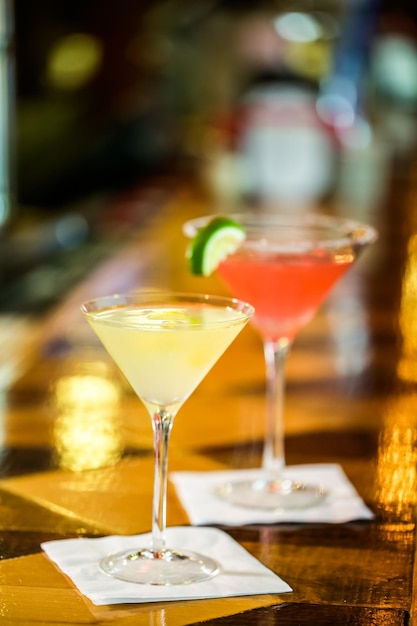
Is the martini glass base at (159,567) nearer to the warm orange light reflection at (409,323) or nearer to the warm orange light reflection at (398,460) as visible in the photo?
the warm orange light reflection at (398,460)

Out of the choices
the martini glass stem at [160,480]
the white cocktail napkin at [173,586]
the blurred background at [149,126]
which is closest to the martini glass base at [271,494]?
Result: the white cocktail napkin at [173,586]

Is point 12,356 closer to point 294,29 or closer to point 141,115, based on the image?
point 141,115

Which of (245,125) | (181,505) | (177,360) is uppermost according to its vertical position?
(245,125)

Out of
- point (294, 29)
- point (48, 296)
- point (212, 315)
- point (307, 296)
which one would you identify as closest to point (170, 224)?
point (48, 296)

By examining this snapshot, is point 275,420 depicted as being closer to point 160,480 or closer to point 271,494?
point 271,494

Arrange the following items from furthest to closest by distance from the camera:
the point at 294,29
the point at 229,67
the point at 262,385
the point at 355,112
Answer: the point at 355,112 < the point at 294,29 < the point at 229,67 < the point at 262,385

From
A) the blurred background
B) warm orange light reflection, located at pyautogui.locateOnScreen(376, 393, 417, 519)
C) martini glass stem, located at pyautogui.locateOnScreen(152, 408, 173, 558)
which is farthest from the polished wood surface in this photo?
the blurred background

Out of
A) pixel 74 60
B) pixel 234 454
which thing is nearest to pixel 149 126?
pixel 74 60
